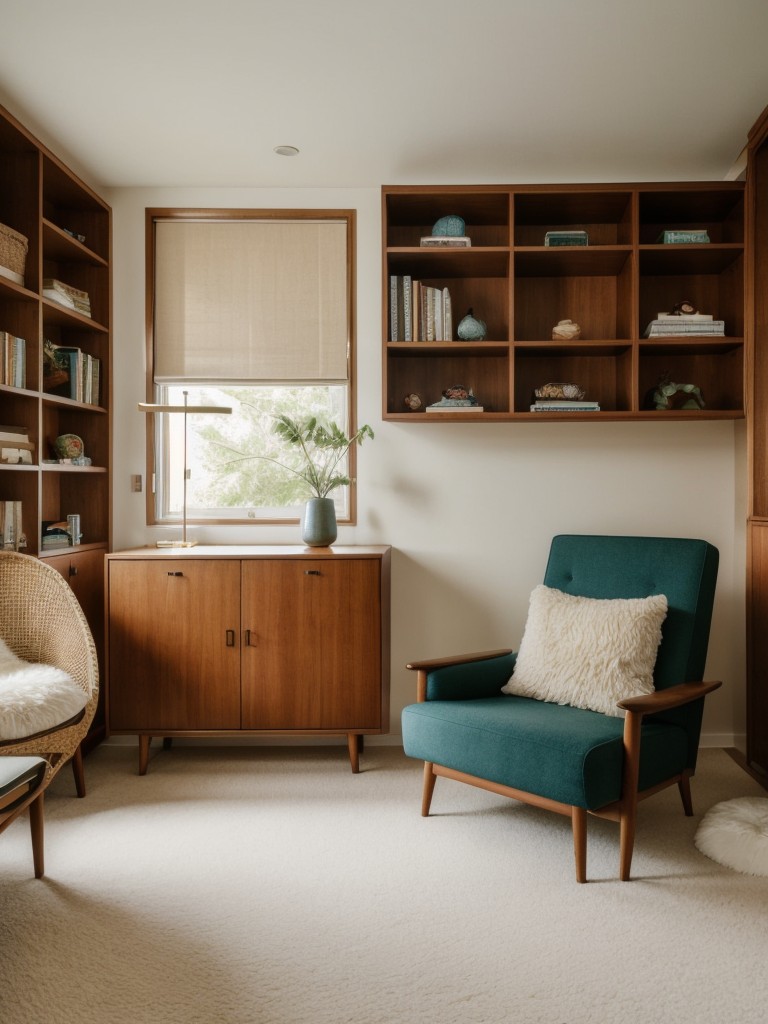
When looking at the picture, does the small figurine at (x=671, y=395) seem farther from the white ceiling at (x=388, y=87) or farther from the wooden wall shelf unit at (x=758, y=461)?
the white ceiling at (x=388, y=87)

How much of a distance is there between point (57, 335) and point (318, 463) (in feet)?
4.34

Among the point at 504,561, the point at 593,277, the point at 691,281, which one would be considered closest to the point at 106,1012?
the point at 504,561

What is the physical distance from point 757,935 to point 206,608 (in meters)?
2.08

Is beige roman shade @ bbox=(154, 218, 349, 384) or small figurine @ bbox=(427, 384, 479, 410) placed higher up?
beige roman shade @ bbox=(154, 218, 349, 384)

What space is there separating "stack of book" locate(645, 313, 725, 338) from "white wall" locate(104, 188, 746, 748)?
45 cm

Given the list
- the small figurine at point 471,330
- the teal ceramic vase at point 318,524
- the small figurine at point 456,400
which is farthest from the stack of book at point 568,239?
the teal ceramic vase at point 318,524

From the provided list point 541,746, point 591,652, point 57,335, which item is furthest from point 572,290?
point 57,335

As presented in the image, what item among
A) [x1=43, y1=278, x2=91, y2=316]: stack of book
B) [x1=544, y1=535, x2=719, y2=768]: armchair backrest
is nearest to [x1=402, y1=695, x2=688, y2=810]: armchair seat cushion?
[x1=544, y1=535, x2=719, y2=768]: armchair backrest

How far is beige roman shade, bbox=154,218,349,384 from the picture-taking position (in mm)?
3314

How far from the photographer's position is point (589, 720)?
2.23 m

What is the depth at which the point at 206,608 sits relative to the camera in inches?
112

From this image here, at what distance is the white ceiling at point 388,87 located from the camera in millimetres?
2125

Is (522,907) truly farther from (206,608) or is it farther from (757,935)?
(206,608)

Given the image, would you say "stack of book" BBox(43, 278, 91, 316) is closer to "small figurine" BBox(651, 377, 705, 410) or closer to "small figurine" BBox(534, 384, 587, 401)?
"small figurine" BBox(534, 384, 587, 401)
